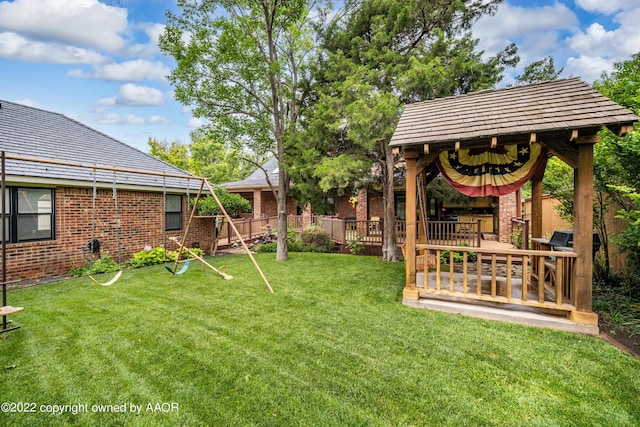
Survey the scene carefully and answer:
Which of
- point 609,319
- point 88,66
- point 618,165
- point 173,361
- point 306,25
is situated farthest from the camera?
point 88,66

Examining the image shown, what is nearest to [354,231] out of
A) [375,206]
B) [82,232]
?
[375,206]

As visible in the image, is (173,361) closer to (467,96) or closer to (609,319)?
(609,319)

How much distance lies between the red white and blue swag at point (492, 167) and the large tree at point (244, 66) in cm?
561

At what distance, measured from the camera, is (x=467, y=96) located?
600 cm

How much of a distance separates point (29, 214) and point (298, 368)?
344 inches

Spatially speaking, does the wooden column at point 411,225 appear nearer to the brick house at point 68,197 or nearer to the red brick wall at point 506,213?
the brick house at point 68,197

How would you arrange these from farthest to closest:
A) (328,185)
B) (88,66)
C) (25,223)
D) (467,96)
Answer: (88,66) < (328,185) < (25,223) < (467,96)

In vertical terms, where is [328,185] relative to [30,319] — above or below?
above

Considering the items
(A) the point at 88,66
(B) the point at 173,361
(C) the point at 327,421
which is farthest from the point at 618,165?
(A) the point at 88,66

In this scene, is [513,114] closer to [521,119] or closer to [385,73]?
[521,119]

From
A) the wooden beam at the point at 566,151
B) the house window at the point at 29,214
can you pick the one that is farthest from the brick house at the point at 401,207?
the house window at the point at 29,214

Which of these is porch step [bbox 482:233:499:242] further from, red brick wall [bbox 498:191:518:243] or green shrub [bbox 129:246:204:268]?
green shrub [bbox 129:246:204:268]

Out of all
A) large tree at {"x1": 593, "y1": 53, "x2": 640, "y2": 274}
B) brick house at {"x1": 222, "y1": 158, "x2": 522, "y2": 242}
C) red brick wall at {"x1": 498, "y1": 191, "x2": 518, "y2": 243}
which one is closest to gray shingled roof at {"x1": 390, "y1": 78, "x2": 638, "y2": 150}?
large tree at {"x1": 593, "y1": 53, "x2": 640, "y2": 274}

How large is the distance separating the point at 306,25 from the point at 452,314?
10.5 m
